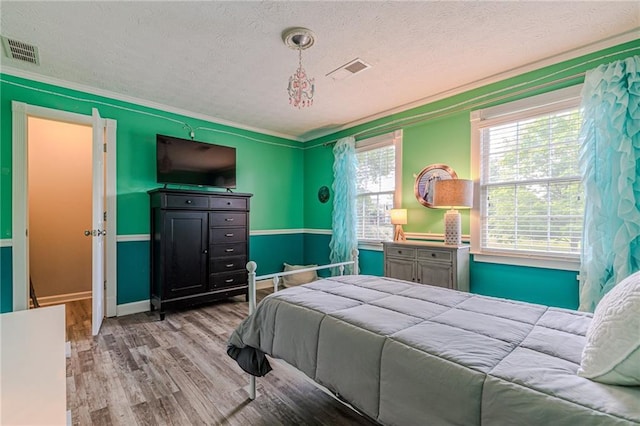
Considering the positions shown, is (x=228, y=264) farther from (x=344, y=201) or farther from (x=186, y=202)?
(x=344, y=201)

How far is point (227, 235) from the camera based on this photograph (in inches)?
149

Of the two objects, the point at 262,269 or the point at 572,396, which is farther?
the point at 262,269

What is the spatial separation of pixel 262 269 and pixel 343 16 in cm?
361

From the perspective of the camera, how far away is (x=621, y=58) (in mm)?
2283

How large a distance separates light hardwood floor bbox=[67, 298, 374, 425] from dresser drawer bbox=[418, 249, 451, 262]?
1678mm

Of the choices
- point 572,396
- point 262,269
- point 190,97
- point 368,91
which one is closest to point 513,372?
point 572,396

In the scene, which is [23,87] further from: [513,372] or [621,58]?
[621,58]

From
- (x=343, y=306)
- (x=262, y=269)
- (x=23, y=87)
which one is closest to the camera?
(x=343, y=306)

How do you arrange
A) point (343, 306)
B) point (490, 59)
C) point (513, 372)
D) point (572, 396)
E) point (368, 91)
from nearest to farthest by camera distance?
point (572, 396) < point (513, 372) < point (343, 306) < point (490, 59) < point (368, 91)

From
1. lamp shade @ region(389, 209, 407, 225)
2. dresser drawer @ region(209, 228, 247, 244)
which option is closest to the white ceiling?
lamp shade @ region(389, 209, 407, 225)

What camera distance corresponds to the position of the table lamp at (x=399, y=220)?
3.49 m

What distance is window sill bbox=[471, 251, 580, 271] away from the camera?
2.50m

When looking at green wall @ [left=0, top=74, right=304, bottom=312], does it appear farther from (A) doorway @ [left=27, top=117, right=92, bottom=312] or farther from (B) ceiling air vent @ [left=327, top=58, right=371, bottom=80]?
(B) ceiling air vent @ [left=327, top=58, right=371, bottom=80]

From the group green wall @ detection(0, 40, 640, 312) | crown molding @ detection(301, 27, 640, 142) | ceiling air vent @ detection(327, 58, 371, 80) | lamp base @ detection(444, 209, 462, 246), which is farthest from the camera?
lamp base @ detection(444, 209, 462, 246)
